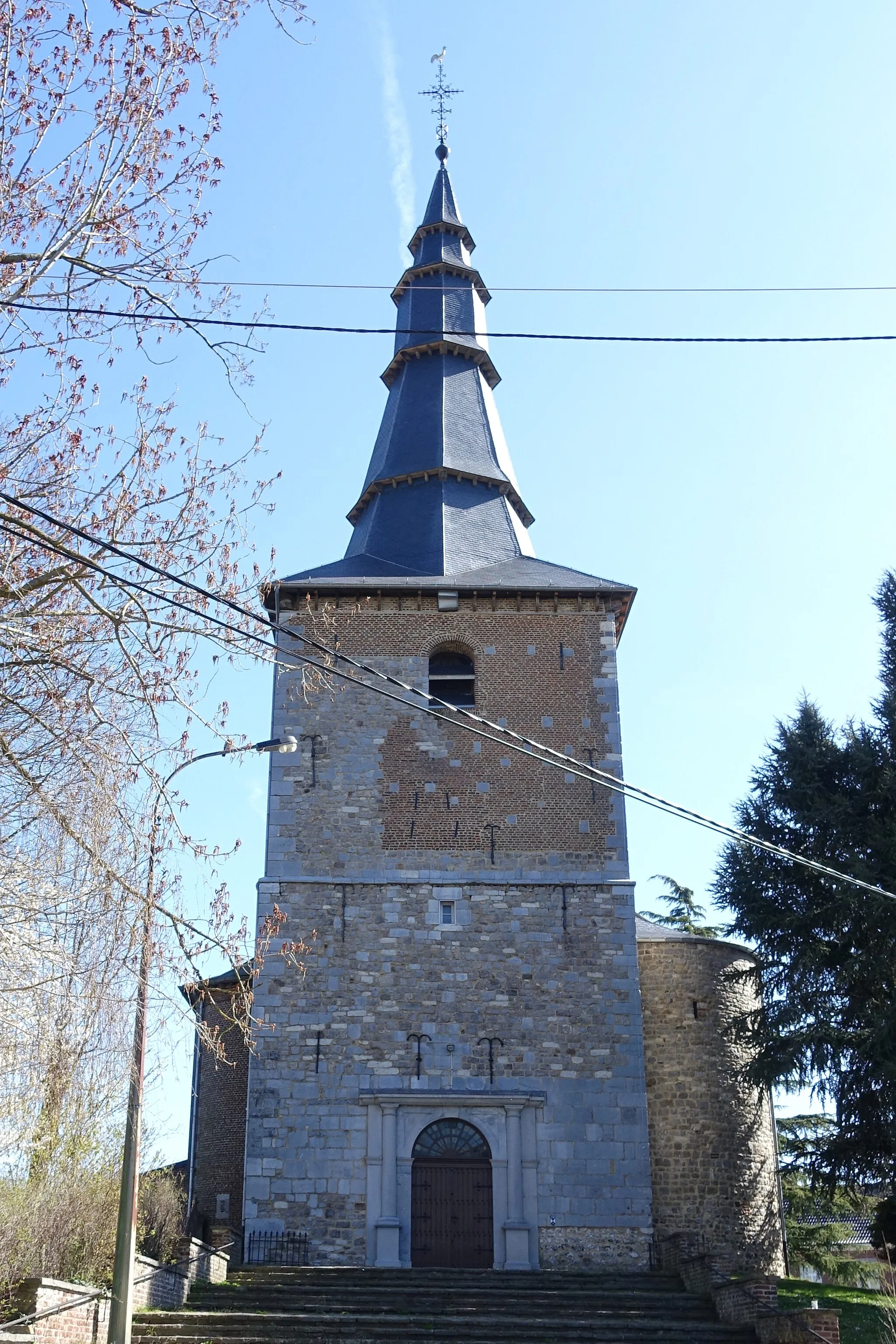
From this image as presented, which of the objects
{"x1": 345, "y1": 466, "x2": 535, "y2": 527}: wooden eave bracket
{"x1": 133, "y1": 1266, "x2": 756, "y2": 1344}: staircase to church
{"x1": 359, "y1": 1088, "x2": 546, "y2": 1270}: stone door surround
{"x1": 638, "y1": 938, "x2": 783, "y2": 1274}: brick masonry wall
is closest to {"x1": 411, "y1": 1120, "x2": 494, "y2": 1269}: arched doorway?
{"x1": 359, "y1": 1088, "x2": 546, "y2": 1270}: stone door surround

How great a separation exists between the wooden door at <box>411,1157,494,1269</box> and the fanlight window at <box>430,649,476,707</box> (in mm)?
6089

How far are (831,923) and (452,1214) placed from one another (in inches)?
245

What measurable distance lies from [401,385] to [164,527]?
1611 centimetres

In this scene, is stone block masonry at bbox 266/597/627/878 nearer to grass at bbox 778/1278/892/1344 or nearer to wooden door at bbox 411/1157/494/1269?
wooden door at bbox 411/1157/494/1269

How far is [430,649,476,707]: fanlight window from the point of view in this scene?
1884 cm

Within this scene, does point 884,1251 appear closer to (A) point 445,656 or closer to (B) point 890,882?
(B) point 890,882

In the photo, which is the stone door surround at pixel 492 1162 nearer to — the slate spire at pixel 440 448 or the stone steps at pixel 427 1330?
the stone steps at pixel 427 1330

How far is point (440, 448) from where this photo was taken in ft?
71.1

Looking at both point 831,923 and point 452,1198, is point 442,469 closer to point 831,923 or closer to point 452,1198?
point 831,923

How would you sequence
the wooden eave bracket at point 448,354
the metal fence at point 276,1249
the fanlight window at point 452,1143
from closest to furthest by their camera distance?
the metal fence at point 276,1249
the fanlight window at point 452,1143
the wooden eave bracket at point 448,354

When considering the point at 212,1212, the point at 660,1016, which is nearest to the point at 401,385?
the point at 660,1016

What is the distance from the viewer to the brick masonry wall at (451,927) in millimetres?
16016

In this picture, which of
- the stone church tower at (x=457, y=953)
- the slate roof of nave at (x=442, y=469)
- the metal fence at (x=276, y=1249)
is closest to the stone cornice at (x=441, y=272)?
the slate roof of nave at (x=442, y=469)

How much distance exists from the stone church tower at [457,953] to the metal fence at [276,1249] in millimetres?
157
